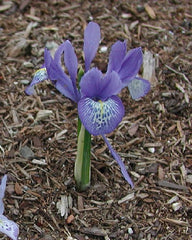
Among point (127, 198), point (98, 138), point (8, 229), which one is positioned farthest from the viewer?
point (98, 138)

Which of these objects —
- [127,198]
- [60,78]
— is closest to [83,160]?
[127,198]

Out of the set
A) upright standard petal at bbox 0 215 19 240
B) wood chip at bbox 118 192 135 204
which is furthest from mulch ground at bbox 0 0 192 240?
upright standard petal at bbox 0 215 19 240

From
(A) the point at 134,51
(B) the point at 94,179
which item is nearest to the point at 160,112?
(B) the point at 94,179

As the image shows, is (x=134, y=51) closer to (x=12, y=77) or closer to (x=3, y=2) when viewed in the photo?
(x=12, y=77)

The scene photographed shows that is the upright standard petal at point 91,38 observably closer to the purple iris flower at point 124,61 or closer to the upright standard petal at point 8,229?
the purple iris flower at point 124,61

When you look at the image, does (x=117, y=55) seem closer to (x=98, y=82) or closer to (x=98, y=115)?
(x=98, y=82)

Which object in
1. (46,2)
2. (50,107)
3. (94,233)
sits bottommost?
(94,233)

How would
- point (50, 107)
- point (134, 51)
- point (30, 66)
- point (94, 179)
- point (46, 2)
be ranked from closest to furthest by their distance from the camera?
1. point (134, 51)
2. point (94, 179)
3. point (50, 107)
4. point (30, 66)
5. point (46, 2)

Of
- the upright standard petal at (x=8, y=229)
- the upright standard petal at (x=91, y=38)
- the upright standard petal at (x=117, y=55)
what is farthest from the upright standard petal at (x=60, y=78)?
the upright standard petal at (x=8, y=229)
